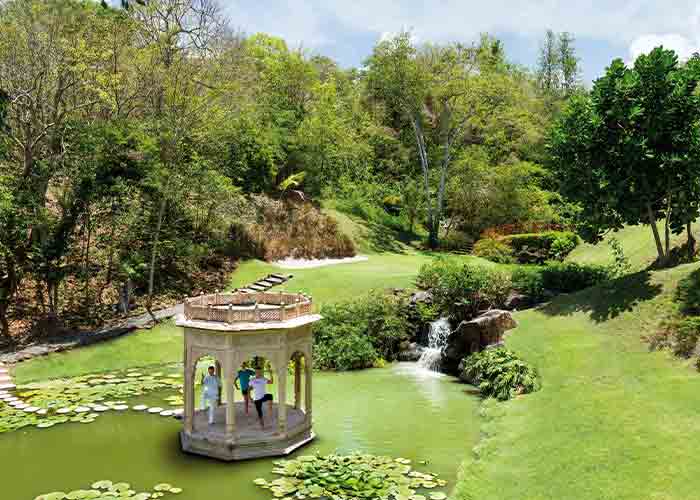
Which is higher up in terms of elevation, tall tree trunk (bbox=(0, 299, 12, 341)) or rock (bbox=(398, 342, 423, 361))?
tall tree trunk (bbox=(0, 299, 12, 341))

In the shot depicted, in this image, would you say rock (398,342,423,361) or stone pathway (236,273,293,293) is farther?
stone pathway (236,273,293,293)

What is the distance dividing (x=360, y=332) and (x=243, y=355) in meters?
10.4

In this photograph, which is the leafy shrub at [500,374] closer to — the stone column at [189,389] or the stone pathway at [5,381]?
the stone column at [189,389]

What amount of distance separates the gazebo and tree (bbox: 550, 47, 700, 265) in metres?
11.8

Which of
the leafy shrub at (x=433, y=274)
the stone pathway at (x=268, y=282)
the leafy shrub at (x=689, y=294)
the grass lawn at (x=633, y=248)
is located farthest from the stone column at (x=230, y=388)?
the grass lawn at (x=633, y=248)

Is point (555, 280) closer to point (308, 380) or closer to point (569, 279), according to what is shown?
point (569, 279)

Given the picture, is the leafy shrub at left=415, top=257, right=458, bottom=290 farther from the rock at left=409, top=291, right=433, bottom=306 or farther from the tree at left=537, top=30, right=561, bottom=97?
the tree at left=537, top=30, right=561, bottom=97

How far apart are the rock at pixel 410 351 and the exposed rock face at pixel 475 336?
1.71 m

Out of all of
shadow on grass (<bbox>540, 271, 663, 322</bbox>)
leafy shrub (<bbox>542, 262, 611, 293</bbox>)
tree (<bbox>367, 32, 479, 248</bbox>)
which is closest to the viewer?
shadow on grass (<bbox>540, 271, 663, 322</bbox>)

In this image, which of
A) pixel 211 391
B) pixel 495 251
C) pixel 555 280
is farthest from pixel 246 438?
pixel 495 251

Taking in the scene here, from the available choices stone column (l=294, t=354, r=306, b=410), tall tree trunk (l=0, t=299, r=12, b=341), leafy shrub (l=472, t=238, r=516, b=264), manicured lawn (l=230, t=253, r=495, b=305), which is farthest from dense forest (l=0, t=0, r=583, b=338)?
stone column (l=294, t=354, r=306, b=410)

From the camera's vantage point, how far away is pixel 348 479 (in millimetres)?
11773

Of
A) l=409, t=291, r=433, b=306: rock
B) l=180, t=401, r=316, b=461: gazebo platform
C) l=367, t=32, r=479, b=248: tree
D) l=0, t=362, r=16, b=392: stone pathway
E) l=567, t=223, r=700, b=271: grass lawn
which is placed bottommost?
l=180, t=401, r=316, b=461: gazebo platform

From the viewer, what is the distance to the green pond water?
12055 mm
